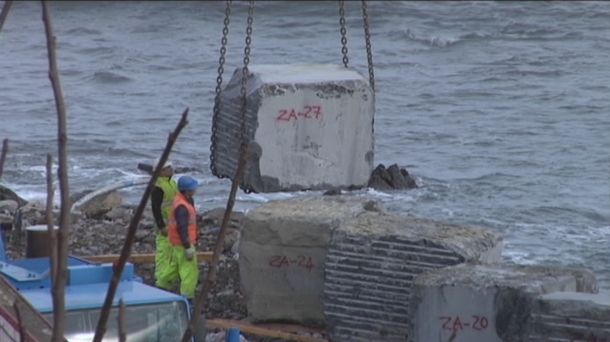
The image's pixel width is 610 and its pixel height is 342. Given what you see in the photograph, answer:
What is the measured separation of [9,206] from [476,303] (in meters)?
8.92

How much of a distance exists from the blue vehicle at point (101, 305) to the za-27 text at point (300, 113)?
2.37 meters

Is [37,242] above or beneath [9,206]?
above

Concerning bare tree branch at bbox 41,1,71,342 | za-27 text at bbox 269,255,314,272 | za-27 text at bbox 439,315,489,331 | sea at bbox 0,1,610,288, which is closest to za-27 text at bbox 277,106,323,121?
za-27 text at bbox 269,255,314,272

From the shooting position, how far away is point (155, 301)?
582cm

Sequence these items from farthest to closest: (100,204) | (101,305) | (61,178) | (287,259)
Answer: (100,204) < (287,259) < (101,305) < (61,178)

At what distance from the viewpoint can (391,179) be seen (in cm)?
1922

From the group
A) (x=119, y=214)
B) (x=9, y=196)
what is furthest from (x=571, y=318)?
(x=9, y=196)

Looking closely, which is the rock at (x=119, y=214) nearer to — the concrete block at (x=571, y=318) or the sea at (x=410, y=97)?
the sea at (x=410, y=97)

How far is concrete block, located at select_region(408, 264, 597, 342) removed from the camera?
698 centimetres

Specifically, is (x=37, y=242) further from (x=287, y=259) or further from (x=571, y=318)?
(x=571, y=318)

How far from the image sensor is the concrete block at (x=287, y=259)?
29.3 feet

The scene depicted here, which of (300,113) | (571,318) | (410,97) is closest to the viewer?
(571,318)

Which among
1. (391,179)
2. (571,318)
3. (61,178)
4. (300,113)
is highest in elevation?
(61,178)

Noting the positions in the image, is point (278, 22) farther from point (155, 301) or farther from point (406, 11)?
point (155, 301)
